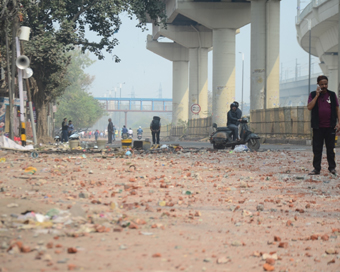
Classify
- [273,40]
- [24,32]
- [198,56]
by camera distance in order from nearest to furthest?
1. [24,32]
2. [273,40]
3. [198,56]

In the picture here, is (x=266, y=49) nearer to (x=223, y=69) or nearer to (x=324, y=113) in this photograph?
(x=223, y=69)

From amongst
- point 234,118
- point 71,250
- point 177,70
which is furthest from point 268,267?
point 177,70

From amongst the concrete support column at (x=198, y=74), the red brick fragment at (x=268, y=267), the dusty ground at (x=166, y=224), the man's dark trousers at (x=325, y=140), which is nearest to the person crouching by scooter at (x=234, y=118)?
the man's dark trousers at (x=325, y=140)

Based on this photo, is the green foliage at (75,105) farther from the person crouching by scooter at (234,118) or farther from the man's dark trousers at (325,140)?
the man's dark trousers at (325,140)

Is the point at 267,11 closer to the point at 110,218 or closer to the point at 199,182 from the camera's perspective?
the point at 199,182

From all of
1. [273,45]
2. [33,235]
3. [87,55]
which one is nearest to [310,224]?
[33,235]

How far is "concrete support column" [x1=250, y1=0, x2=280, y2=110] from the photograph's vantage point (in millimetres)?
35281

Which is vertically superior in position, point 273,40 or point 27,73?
point 273,40

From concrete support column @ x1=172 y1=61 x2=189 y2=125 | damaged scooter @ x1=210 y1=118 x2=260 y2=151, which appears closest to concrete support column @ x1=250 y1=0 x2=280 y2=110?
damaged scooter @ x1=210 y1=118 x2=260 y2=151

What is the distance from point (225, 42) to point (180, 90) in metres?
20.7

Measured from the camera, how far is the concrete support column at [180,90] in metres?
62.6

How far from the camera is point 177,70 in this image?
6294 centimetres

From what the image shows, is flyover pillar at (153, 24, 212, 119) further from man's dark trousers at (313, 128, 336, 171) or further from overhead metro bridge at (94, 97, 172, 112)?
overhead metro bridge at (94, 97, 172, 112)

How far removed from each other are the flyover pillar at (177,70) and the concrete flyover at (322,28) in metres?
13.3
